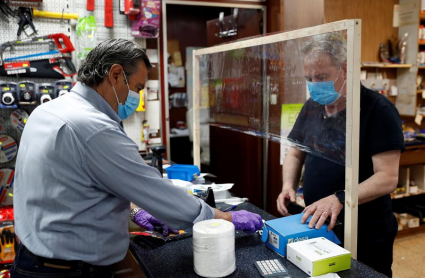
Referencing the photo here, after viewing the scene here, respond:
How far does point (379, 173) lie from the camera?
1559 millimetres

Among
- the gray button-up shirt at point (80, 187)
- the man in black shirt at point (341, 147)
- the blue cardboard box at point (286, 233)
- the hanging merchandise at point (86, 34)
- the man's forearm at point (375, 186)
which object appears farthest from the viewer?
the hanging merchandise at point (86, 34)

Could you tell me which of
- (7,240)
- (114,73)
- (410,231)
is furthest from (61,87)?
(410,231)

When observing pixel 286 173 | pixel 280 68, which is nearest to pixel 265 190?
pixel 286 173

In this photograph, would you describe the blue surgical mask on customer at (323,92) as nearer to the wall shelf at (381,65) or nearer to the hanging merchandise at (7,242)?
the hanging merchandise at (7,242)

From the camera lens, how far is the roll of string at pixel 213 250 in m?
1.16

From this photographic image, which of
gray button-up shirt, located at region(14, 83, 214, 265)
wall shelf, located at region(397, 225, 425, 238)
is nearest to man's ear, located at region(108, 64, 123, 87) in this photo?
gray button-up shirt, located at region(14, 83, 214, 265)

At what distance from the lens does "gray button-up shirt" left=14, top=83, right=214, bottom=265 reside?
1.14m

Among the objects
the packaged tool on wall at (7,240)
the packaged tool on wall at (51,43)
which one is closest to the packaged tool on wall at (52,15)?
the packaged tool on wall at (51,43)

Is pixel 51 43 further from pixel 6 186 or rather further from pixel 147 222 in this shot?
pixel 147 222

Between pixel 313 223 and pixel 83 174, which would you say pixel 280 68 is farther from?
pixel 83 174

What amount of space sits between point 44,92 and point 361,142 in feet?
7.02

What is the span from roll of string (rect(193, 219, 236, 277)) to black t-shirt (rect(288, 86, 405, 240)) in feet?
1.79

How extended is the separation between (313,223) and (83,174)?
0.82m

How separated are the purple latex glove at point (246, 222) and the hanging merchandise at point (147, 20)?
6.56 ft
